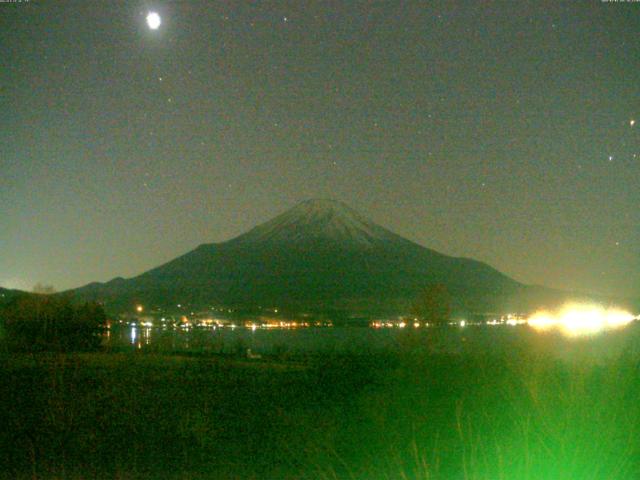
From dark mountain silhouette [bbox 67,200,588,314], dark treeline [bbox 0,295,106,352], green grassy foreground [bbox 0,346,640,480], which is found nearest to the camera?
green grassy foreground [bbox 0,346,640,480]

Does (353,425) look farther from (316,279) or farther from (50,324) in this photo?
(316,279)

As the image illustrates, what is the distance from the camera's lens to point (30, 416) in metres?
13.6

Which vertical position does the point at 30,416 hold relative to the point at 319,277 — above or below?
below

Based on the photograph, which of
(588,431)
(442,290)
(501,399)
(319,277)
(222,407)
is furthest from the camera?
(319,277)

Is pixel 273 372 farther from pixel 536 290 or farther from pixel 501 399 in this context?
pixel 536 290

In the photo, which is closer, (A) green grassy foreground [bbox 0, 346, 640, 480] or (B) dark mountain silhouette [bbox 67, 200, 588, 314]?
(A) green grassy foreground [bbox 0, 346, 640, 480]

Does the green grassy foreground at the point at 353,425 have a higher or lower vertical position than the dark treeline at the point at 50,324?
lower

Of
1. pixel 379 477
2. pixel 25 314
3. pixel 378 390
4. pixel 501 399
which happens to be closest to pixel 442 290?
pixel 25 314

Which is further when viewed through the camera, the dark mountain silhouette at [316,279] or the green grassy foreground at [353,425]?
the dark mountain silhouette at [316,279]

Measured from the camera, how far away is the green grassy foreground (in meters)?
8.70

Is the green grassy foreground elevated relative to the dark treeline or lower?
lower

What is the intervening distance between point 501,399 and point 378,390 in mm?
4450

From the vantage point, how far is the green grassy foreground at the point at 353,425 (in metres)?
8.70

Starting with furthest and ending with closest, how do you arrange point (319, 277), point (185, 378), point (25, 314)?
point (319, 277)
point (25, 314)
point (185, 378)
